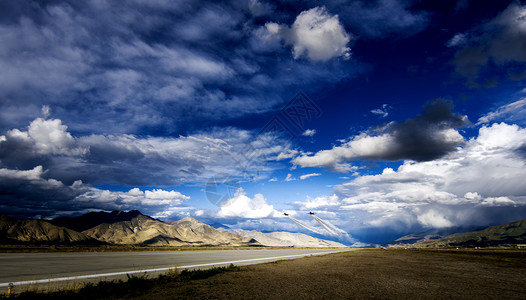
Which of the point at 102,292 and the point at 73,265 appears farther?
the point at 73,265

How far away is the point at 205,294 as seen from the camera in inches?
512

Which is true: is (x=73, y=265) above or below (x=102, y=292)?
below

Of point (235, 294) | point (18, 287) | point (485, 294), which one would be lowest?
point (485, 294)

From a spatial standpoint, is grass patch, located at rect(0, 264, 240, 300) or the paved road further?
the paved road

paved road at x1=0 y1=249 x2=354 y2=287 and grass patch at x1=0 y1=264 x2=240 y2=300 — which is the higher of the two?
grass patch at x1=0 y1=264 x2=240 y2=300

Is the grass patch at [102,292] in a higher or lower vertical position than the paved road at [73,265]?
higher

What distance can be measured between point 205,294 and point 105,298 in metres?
4.35

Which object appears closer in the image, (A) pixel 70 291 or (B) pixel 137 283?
(A) pixel 70 291

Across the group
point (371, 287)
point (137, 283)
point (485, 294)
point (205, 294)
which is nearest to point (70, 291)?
point (137, 283)

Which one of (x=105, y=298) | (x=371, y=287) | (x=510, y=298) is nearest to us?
(x=105, y=298)

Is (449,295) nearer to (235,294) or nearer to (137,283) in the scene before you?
(235,294)

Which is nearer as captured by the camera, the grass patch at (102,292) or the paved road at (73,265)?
the grass patch at (102,292)

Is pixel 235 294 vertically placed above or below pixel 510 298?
above

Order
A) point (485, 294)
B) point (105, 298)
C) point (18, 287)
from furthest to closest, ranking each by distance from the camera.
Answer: point (485, 294) → point (18, 287) → point (105, 298)
